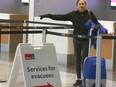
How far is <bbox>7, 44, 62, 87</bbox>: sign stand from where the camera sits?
4883 millimetres

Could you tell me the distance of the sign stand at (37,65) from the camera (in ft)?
16.0

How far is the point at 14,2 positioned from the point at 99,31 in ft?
29.2

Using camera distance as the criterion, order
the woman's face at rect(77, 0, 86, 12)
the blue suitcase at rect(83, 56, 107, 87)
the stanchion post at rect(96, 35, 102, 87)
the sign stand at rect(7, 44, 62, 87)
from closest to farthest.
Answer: the sign stand at rect(7, 44, 62, 87), the stanchion post at rect(96, 35, 102, 87), the blue suitcase at rect(83, 56, 107, 87), the woman's face at rect(77, 0, 86, 12)

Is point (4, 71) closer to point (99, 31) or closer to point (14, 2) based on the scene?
point (99, 31)

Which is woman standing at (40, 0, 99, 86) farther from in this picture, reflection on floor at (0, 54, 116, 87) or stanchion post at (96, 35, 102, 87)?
stanchion post at (96, 35, 102, 87)

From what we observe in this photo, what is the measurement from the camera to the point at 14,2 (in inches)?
565

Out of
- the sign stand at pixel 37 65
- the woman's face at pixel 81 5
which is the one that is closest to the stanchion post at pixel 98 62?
the sign stand at pixel 37 65

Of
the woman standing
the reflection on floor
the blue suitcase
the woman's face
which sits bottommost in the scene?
the reflection on floor

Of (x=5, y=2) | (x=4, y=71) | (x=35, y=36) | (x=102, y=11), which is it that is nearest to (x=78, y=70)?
(x=4, y=71)

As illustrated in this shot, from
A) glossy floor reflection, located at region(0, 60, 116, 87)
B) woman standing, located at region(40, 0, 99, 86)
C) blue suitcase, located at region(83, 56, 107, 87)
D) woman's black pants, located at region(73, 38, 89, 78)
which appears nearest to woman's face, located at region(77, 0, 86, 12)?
woman standing, located at region(40, 0, 99, 86)

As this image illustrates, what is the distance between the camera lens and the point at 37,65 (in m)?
4.99

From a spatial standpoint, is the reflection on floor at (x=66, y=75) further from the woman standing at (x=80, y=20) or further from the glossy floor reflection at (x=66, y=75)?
the woman standing at (x=80, y=20)

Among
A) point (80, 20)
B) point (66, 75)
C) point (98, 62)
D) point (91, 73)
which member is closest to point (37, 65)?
point (98, 62)

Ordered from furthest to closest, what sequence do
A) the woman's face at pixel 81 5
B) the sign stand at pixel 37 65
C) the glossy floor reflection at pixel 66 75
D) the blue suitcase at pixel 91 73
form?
the glossy floor reflection at pixel 66 75
the woman's face at pixel 81 5
the blue suitcase at pixel 91 73
the sign stand at pixel 37 65
